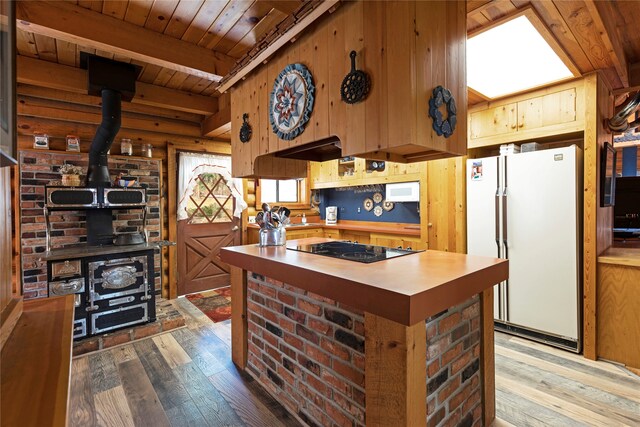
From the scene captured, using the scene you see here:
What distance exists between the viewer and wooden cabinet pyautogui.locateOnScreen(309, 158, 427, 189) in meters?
3.82

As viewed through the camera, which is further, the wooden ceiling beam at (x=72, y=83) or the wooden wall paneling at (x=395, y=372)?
the wooden ceiling beam at (x=72, y=83)

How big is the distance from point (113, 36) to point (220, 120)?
5.16 ft

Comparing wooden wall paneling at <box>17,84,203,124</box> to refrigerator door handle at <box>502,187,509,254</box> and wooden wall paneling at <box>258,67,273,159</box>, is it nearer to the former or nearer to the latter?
wooden wall paneling at <box>258,67,273,159</box>

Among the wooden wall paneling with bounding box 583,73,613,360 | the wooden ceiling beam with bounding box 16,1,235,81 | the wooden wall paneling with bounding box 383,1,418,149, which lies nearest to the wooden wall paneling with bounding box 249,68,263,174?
the wooden ceiling beam with bounding box 16,1,235,81

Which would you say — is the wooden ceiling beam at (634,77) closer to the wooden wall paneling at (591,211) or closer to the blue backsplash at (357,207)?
the wooden wall paneling at (591,211)

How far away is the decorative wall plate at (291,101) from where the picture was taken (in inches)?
69.2

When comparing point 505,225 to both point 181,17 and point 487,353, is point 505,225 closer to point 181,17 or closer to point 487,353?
point 487,353

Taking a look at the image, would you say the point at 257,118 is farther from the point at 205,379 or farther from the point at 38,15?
the point at 205,379

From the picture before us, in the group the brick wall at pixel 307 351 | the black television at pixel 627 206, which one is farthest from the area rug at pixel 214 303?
the black television at pixel 627 206

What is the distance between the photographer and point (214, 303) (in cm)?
384

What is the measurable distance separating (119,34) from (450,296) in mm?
2548

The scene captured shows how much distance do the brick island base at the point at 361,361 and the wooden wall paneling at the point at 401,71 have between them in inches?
32.0

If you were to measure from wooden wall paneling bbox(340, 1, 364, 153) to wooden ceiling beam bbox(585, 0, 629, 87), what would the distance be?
1290 mm

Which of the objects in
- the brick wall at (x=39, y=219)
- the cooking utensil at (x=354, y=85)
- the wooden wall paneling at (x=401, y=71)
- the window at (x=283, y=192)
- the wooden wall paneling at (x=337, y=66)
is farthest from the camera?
the window at (x=283, y=192)
